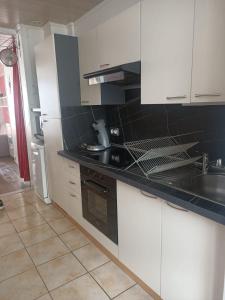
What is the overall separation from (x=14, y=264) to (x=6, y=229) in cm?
67

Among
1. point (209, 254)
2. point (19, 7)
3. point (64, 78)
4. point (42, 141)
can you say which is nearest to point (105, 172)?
point (209, 254)

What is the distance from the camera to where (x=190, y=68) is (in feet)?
4.46

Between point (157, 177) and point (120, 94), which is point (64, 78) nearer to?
point (120, 94)

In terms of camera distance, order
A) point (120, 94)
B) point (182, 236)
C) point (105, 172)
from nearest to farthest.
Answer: point (182, 236), point (105, 172), point (120, 94)

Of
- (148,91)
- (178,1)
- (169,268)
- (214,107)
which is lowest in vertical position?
(169,268)

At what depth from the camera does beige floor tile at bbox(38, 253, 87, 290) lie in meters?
1.80

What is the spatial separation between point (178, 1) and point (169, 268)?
164 centimetres

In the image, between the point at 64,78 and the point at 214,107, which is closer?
the point at 214,107

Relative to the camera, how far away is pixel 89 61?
229cm

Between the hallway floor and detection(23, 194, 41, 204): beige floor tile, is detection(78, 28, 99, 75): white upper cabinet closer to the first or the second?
detection(23, 194, 41, 204): beige floor tile

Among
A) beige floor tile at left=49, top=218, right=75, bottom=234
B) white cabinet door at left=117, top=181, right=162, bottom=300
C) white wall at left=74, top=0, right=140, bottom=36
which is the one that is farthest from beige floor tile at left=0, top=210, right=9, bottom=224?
white wall at left=74, top=0, right=140, bottom=36

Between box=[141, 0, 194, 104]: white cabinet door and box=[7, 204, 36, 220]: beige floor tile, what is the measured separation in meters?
2.18

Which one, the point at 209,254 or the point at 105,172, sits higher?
the point at 105,172

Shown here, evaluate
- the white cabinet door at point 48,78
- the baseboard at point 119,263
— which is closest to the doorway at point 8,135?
the white cabinet door at point 48,78
